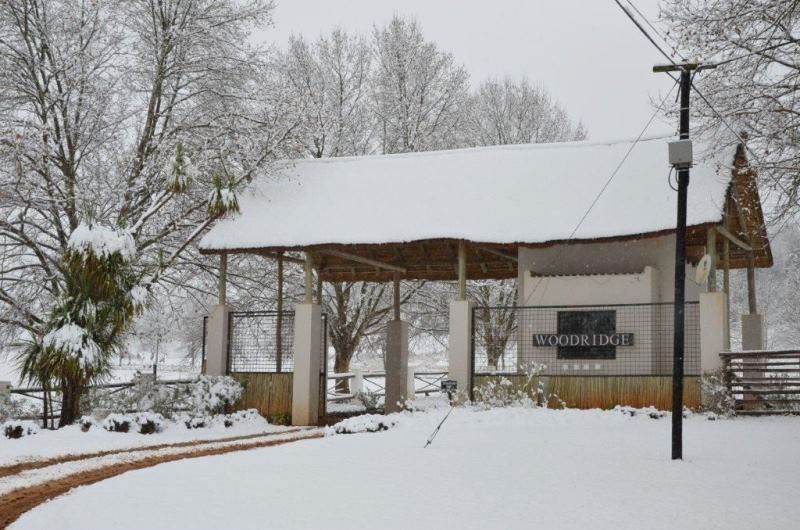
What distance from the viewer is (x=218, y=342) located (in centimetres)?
1861

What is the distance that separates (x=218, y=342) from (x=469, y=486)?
35.8 ft

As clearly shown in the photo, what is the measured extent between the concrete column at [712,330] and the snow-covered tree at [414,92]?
596 inches

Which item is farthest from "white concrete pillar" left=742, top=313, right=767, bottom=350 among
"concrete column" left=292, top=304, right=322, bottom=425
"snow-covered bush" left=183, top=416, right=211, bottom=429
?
"snow-covered bush" left=183, top=416, right=211, bottom=429

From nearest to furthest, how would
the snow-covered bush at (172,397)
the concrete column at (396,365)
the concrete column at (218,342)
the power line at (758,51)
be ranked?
1. the power line at (758,51)
2. the snow-covered bush at (172,397)
3. the concrete column at (218,342)
4. the concrete column at (396,365)

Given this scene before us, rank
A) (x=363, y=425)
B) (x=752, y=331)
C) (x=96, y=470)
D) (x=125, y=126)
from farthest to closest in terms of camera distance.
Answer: (x=125, y=126)
(x=752, y=331)
(x=363, y=425)
(x=96, y=470)

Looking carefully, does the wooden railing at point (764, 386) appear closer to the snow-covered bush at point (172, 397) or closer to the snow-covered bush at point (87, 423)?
the snow-covered bush at point (172, 397)

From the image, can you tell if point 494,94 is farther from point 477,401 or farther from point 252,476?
point 252,476

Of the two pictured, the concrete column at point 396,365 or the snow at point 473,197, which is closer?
the snow at point 473,197

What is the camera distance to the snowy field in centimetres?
733

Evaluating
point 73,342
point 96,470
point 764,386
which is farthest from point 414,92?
point 96,470

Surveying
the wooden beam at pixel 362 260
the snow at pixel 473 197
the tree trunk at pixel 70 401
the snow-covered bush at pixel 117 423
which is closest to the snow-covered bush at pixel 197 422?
the snow-covered bush at pixel 117 423

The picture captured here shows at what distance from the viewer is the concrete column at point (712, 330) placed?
Result: 15.1 metres

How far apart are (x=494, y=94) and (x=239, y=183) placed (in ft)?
51.9

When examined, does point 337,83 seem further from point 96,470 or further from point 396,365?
point 96,470
